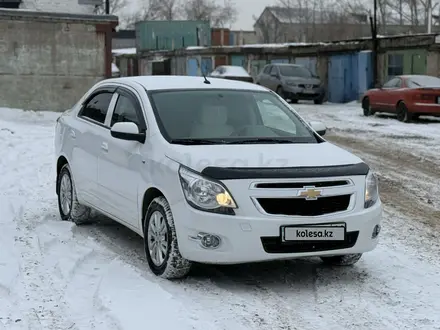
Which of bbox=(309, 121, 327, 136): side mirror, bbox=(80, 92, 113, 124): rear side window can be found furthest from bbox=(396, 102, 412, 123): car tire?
bbox=(80, 92, 113, 124): rear side window

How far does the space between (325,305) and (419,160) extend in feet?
27.7

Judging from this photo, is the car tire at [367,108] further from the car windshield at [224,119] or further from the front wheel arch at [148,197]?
the front wheel arch at [148,197]

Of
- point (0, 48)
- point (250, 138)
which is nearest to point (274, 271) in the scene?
point (250, 138)

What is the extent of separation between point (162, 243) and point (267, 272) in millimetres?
950

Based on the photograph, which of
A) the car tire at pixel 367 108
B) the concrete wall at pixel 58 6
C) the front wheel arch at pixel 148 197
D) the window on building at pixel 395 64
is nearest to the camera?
the front wheel arch at pixel 148 197

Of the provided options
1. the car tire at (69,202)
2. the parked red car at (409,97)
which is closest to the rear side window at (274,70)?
the parked red car at (409,97)

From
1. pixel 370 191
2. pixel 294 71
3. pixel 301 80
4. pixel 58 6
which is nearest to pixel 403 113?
pixel 301 80

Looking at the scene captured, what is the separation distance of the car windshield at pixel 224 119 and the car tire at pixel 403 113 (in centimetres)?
1405

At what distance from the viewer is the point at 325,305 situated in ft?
16.9

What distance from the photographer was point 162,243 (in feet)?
18.7

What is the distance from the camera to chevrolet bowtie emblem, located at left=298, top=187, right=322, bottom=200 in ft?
17.5

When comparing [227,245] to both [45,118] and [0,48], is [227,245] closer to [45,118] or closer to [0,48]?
[45,118]

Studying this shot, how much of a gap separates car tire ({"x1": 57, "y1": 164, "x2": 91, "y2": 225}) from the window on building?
72.9 ft

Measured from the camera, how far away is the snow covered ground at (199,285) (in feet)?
15.7
